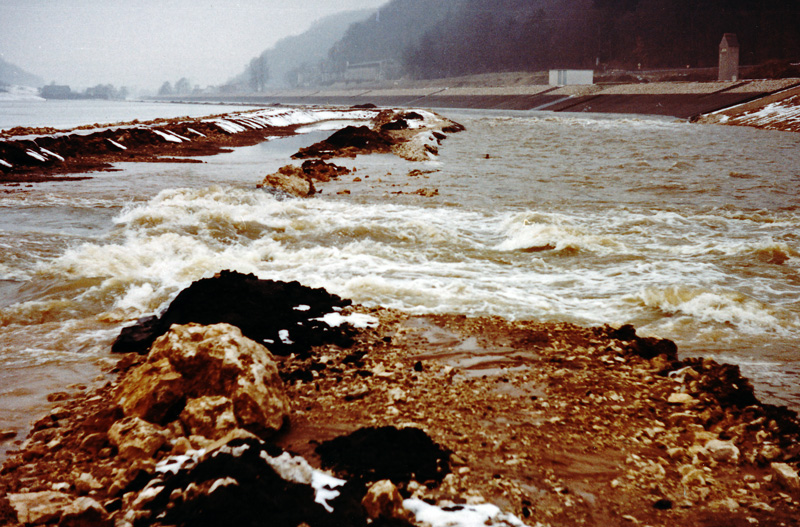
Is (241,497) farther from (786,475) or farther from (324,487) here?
(786,475)

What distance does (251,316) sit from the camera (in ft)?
18.0

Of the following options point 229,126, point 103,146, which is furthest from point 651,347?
point 229,126

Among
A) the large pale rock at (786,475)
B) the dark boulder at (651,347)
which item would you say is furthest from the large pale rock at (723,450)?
the dark boulder at (651,347)

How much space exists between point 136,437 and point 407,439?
67.4 inches

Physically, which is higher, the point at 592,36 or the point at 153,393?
the point at 592,36

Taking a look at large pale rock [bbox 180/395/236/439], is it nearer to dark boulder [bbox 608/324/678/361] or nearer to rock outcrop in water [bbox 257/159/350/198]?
dark boulder [bbox 608/324/678/361]

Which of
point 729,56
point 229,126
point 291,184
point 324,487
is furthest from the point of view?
point 729,56

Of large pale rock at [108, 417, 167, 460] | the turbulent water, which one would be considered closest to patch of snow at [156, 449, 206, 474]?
large pale rock at [108, 417, 167, 460]

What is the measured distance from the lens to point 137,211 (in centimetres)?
1163

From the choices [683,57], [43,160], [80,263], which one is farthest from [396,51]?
[80,263]

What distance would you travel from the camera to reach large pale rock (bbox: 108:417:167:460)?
330 cm

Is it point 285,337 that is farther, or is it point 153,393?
point 285,337

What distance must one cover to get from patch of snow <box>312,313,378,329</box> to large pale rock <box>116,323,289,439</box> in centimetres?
162

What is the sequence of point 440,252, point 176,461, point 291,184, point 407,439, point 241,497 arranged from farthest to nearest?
point 291,184 < point 440,252 < point 407,439 < point 176,461 < point 241,497
